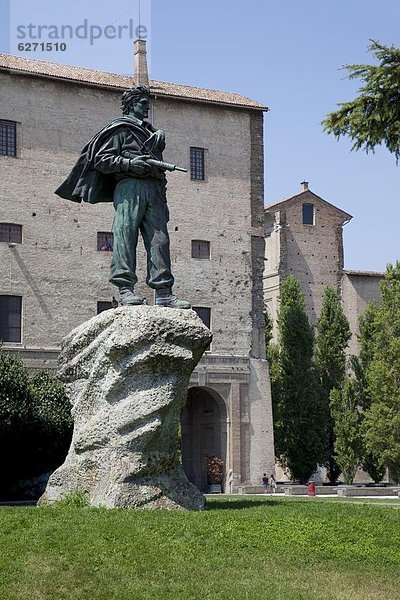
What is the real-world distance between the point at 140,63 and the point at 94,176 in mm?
26454

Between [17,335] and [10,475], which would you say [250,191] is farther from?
[10,475]

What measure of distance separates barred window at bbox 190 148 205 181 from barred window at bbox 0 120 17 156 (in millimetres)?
6894

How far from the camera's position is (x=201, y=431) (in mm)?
41094

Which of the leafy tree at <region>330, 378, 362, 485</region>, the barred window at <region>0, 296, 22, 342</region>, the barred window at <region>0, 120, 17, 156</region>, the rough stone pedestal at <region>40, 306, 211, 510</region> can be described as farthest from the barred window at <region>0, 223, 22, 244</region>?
the rough stone pedestal at <region>40, 306, 211, 510</region>

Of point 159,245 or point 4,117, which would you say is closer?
point 159,245

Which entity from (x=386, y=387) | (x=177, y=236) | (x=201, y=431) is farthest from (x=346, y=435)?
(x=177, y=236)

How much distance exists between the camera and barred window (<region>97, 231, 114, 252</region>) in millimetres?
37469

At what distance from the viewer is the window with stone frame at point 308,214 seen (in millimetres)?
50781

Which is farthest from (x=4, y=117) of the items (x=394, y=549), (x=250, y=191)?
(x=394, y=549)

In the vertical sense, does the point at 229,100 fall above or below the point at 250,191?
above

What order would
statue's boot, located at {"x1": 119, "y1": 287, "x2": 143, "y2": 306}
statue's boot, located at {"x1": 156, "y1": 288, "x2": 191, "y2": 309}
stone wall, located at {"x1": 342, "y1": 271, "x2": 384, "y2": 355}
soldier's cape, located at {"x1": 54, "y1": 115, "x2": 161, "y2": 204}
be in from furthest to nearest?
stone wall, located at {"x1": 342, "y1": 271, "x2": 384, "y2": 355} → soldier's cape, located at {"x1": 54, "y1": 115, "x2": 161, "y2": 204} → statue's boot, located at {"x1": 156, "y1": 288, "x2": 191, "y2": 309} → statue's boot, located at {"x1": 119, "y1": 287, "x2": 143, "y2": 306}

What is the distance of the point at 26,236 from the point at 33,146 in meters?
3.24

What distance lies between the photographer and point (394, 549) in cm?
1108

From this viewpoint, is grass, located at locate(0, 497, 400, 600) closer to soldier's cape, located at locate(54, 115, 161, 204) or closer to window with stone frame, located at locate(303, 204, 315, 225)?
soldier's cape, located at locate(54, 115, 161, 204)
